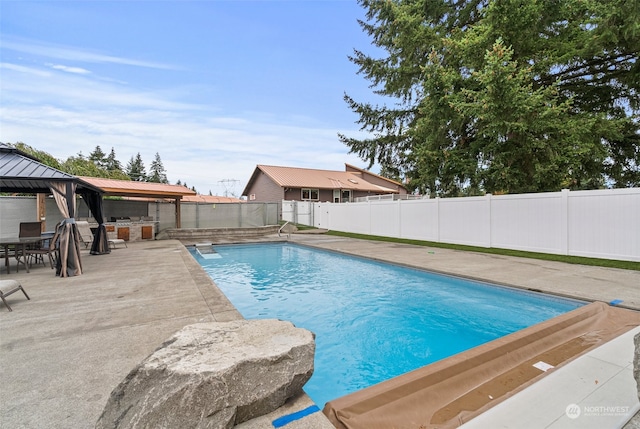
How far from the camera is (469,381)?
2932 millimetres

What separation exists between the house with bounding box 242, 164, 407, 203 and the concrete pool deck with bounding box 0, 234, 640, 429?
1718 centimetres

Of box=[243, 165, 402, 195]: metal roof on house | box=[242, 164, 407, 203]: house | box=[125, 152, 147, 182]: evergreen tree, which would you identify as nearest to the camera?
box=[242, 164, 407, 203]: house

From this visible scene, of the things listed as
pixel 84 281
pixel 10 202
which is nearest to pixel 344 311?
pixel 84 281

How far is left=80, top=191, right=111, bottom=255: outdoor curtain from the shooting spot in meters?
10.0

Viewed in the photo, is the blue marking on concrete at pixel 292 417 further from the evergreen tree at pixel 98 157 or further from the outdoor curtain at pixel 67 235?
the evergreen tree at pixel 98 157

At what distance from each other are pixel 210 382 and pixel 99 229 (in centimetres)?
1066

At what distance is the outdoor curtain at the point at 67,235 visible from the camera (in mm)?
6586

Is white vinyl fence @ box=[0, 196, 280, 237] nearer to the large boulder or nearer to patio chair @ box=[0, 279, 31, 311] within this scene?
patio chair @ box=[0, 279, 31, 311]

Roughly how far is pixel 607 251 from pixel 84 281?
12.6m

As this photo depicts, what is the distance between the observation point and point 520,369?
3129 millimetres

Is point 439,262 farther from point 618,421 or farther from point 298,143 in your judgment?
point 298,143

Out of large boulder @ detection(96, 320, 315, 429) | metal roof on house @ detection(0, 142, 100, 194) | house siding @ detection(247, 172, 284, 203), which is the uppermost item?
house siding @ detection(247, 172, 284, 203)

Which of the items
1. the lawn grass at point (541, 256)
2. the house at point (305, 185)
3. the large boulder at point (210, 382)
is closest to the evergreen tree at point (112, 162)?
the house at point (305, 185)

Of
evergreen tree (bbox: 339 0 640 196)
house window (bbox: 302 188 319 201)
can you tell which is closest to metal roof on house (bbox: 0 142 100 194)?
evergreen tree (bbox: 339 0 640 196)
